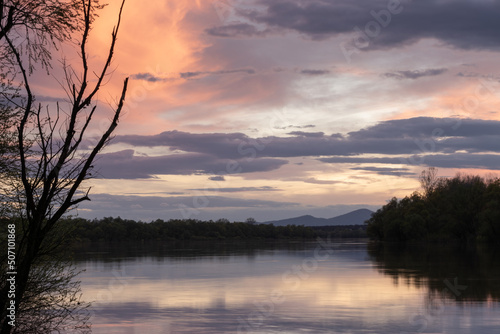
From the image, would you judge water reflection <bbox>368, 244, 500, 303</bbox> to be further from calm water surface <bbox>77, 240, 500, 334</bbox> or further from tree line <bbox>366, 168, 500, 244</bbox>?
tree line <bbox>366, 168, 500, 244</bbox>

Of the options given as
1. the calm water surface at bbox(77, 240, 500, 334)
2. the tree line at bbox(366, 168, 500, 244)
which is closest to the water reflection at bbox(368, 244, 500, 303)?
the calm water surface at bbox(77, 240, 500, 334)

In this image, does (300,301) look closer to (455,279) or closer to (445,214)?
(455,279)

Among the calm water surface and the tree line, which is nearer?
the calm water surface

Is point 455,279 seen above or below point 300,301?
above

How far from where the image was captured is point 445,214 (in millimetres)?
122250

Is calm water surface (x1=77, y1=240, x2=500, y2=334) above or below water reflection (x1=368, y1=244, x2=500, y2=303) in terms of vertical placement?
below

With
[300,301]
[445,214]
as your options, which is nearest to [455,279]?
[300,301]

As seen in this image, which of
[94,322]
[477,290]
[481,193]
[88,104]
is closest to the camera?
[88,104]

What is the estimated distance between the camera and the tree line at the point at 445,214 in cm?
10444

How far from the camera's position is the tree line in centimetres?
10444

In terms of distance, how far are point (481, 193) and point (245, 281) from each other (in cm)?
8831

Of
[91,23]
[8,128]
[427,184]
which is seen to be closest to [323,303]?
[8,128]

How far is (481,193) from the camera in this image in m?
116

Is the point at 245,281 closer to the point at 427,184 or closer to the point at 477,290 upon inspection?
the point at 477,290
